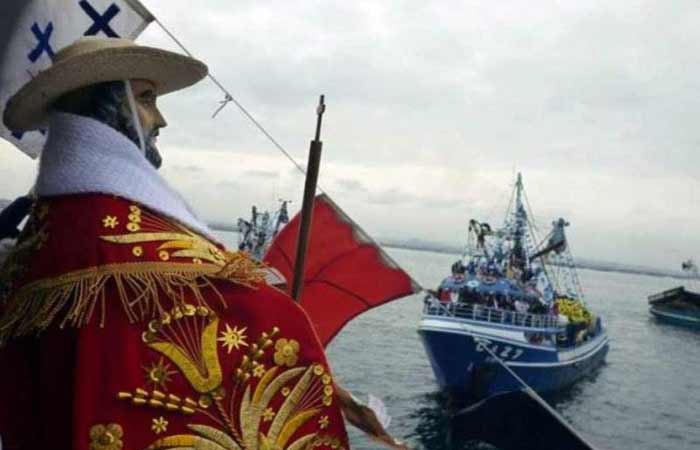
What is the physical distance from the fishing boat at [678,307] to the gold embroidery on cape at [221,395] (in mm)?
75928

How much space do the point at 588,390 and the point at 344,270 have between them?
1226 inches

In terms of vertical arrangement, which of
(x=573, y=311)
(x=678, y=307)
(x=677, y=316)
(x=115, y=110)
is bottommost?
(x=677, y=316)

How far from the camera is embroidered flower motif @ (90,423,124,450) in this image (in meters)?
1.80

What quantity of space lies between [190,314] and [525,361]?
24952 millimetres

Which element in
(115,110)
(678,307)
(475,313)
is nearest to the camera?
(115,110)

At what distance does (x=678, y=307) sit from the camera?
2835 inches

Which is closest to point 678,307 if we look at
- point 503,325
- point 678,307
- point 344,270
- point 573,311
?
point 678,307

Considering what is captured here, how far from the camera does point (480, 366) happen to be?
2406 centimetres

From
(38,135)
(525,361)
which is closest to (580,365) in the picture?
(525,361)

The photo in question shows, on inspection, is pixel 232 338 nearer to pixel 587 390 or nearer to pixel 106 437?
pixel 106 437

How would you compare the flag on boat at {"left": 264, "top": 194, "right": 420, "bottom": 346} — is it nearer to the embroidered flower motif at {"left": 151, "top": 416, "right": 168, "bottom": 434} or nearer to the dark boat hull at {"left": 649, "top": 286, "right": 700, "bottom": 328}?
the embroidered flower motif at {"left": 151, "top": 416, "right": 168, "bottom": 434}

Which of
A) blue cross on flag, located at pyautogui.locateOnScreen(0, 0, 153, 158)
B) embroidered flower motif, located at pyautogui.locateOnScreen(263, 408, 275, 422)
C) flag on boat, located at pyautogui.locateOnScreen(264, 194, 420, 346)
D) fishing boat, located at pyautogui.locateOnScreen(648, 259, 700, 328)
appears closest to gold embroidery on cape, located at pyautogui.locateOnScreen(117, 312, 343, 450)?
embroidered flower motif, located at pyautogui.locateOnScreen(263, 408, 275, 422)

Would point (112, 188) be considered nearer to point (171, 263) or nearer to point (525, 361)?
point (171, 263)

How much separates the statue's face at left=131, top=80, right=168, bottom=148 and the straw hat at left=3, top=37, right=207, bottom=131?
0.03m
